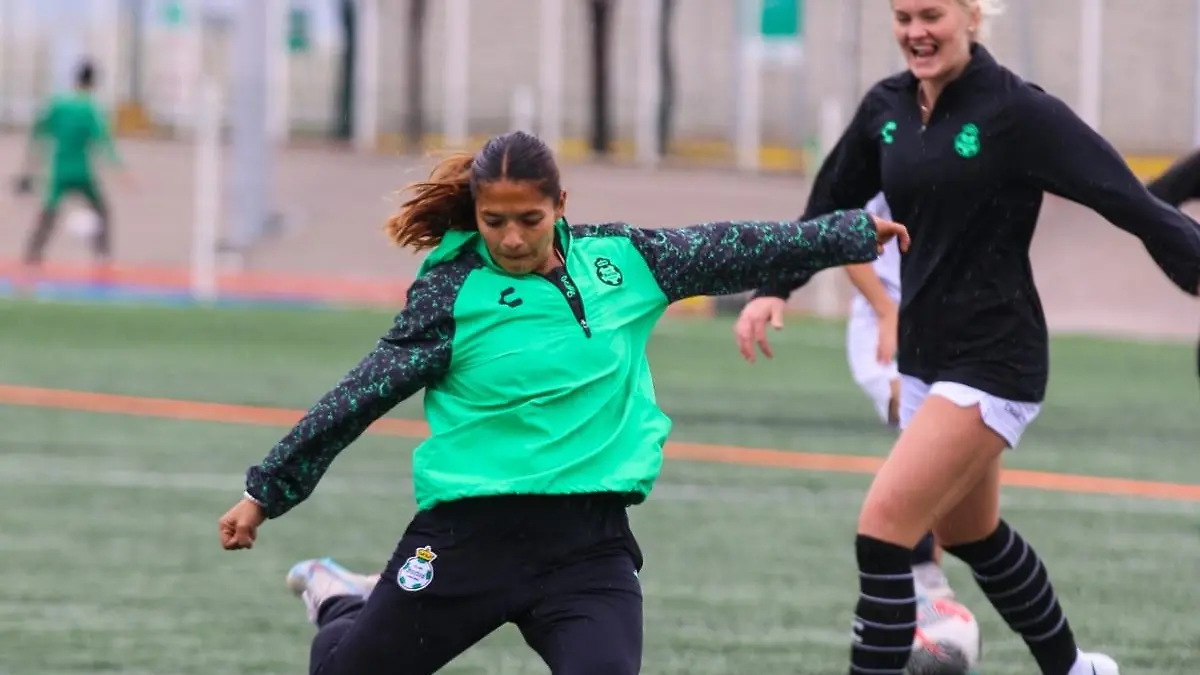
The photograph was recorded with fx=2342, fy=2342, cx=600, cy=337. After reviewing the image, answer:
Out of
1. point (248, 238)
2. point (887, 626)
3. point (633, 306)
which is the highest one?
point (633, 306)

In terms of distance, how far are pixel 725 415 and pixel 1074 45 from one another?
19.3m

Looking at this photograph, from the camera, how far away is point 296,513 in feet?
33.3

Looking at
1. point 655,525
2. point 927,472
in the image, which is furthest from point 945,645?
point 655,525

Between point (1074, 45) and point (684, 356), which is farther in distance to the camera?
point (1074, 45)

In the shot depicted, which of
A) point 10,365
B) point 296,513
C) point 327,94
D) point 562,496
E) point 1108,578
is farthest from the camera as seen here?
point 327,94

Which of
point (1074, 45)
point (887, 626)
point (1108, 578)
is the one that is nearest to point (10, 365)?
point (1108, 578)

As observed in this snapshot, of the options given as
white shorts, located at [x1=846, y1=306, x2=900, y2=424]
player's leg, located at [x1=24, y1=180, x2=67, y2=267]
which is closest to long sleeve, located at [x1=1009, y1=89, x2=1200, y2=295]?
white shorts, located at [x1=846, y1=306, x2=900, y2=424]

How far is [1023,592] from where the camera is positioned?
6285 mm

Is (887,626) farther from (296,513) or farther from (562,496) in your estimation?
(296,513)

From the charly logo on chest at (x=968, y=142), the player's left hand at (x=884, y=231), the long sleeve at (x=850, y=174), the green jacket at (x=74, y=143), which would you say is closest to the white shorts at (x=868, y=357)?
the long sleeve at (x=850, y=174)

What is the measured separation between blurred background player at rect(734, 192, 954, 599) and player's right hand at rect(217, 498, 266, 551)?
1532mm

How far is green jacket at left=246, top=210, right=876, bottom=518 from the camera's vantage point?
4961 millimetres

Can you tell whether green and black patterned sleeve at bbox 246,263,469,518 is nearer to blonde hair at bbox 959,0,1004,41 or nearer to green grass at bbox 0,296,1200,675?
blonde hair at bbox 959,0,1004,41

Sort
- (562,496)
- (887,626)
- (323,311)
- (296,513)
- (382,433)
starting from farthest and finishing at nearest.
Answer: (323,311) < (382,433) < (296,513) < (887,626) < (562,496)
